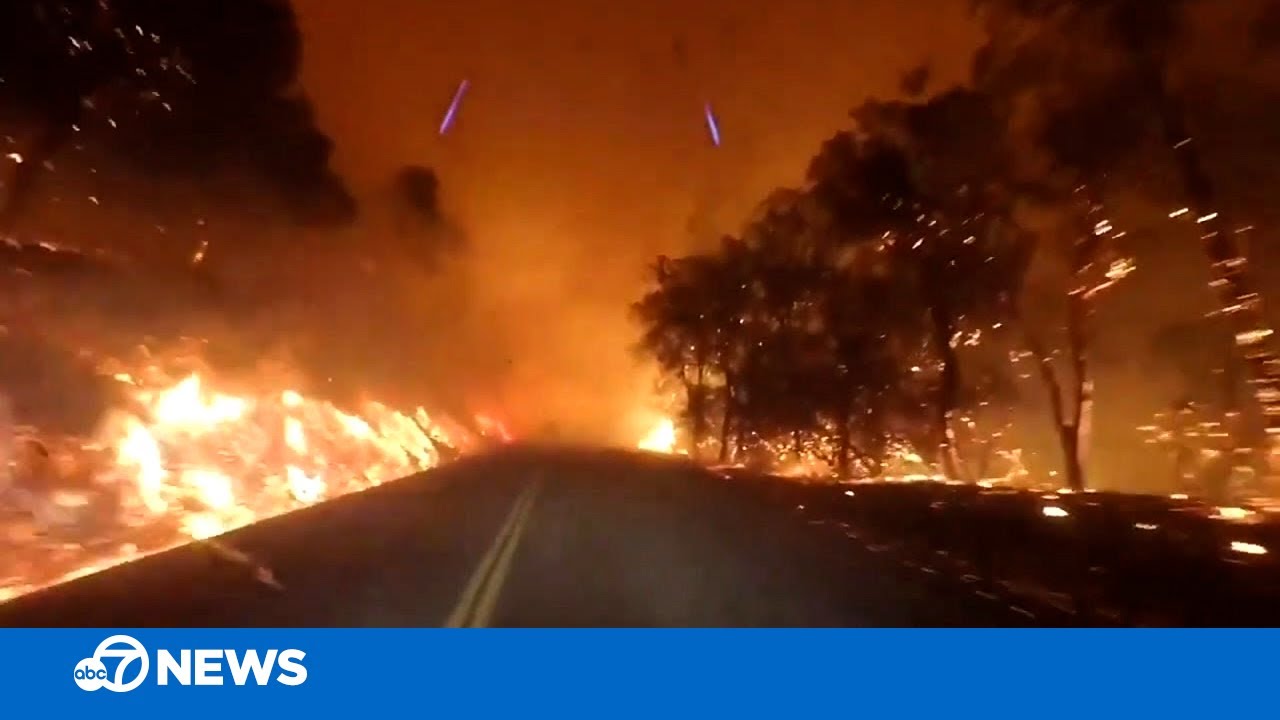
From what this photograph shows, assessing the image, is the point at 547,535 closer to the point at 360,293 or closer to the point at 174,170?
the point at 174,170

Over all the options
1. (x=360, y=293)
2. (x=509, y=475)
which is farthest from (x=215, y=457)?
(x=360, y=293)

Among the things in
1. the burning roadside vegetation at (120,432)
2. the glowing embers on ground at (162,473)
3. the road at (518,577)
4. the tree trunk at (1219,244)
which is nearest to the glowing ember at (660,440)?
the glowing embers on ground at (162,473)

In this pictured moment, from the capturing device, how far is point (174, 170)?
2630 centimetres

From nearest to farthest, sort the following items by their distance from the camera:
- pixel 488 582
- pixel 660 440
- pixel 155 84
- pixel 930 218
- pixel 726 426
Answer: pixel 488 582 < pixel 155 84 < pixel 930 218 < pixel 726 426 < pixel 660 440

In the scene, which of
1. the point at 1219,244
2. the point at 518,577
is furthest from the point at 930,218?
the point at 518,577

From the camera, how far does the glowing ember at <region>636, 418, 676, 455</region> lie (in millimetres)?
75500

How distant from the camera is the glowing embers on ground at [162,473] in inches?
Answer: 629

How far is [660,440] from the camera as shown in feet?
259

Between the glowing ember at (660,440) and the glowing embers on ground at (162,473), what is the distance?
39.7 m

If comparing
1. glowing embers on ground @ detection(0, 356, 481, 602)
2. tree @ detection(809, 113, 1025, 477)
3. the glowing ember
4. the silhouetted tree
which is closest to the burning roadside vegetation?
glowing embers on ground @ detection(0, 356, 481, 602)
